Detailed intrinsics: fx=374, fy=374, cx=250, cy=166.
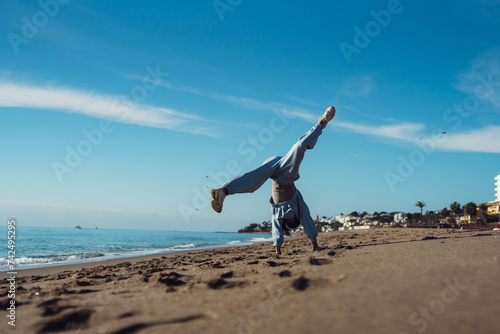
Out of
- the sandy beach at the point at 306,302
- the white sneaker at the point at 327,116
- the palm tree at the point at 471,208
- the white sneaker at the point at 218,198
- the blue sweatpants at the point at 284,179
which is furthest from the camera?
the palm tree at the point at 471,208

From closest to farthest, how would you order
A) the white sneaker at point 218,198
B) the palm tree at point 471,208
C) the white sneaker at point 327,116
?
the white sneaker at point 218,198
the white sneaker at point 327,116
the palm tree at point 471,208

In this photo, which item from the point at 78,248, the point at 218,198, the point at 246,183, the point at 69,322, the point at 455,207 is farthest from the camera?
the point at 455,207

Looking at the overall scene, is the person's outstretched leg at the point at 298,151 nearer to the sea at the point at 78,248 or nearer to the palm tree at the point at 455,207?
the sea at the point at 78,248

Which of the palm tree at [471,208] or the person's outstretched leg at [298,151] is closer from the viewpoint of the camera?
the person's outstretched leg at [298,151]

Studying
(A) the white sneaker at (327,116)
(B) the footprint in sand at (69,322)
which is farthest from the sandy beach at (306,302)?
(A) the white sneaker at (327,116)

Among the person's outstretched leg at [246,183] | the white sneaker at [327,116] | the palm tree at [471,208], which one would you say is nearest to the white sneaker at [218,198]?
the person's outstretched leg at [246,183]

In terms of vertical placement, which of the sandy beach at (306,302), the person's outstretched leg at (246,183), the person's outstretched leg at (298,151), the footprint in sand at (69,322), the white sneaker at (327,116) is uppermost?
the white sneaker at (327,116)

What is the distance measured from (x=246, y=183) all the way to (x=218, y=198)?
0.50 metres

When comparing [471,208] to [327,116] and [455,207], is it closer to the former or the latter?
[455,207]

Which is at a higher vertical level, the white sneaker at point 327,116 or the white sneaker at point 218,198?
the white sneaker at point 327,116

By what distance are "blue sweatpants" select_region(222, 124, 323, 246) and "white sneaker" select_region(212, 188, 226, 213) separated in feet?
0.47

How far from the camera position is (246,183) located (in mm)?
5328

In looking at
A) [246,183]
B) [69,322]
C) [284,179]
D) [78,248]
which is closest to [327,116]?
[284,179]

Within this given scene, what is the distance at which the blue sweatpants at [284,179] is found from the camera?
532cm
